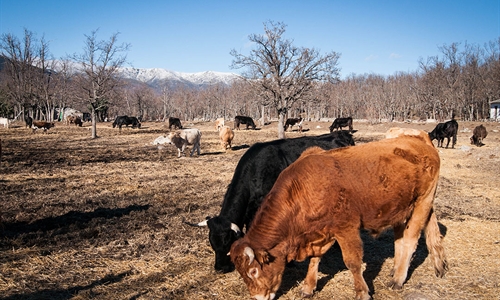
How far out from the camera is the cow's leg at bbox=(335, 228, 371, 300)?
3834 mm

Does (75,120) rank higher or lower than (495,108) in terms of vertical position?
lower

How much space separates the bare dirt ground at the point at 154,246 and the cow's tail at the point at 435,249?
138 millimetres

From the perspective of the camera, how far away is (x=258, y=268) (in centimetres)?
357

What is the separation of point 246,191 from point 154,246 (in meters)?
2.03

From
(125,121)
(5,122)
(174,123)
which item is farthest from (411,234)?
(5,122)

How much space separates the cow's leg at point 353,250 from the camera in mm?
3834

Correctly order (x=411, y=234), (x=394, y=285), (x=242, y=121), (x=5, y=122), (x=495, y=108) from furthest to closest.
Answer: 1. (x=495, y=108)
2. (x=242, y=121)
3. (x=5, y=122)
4. (x=411, y=234)
5. (x=394, y=285)

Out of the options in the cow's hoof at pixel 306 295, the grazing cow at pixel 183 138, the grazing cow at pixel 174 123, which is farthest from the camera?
the grazing cow at pixel 174 123

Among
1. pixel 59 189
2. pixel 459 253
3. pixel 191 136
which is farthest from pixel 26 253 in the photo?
pixel 191 136

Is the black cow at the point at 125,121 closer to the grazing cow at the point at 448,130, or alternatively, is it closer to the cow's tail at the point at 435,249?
the grazing cow at the point at 448,130

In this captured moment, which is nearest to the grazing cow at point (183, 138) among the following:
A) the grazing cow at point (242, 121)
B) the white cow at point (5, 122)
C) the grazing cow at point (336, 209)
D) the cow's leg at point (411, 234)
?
the grazing cow at point (336, 209)

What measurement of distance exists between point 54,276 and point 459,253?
20.8ft

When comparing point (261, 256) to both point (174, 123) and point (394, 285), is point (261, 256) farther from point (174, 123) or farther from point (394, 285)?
point (174, 123)

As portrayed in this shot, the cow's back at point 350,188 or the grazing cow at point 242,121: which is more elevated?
the grazing cow at point 242,121
